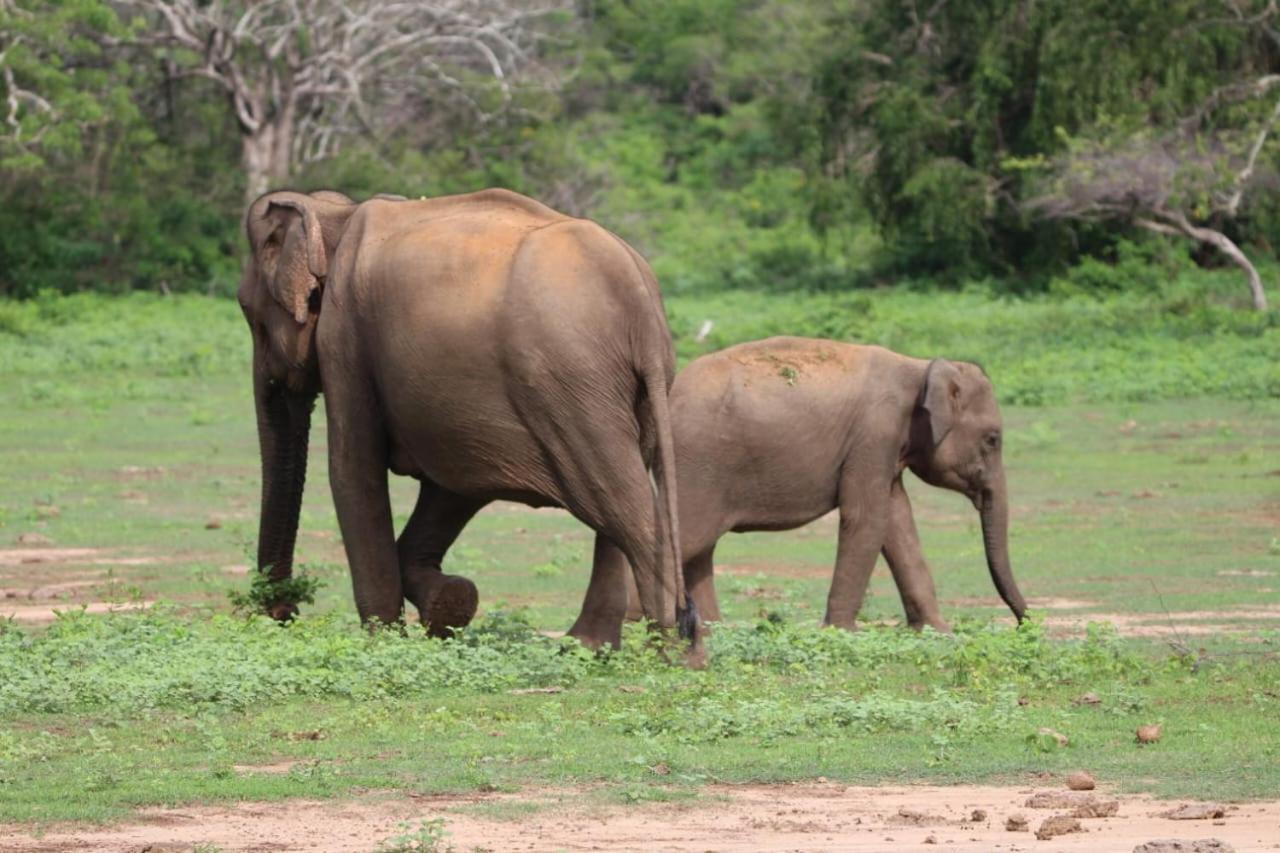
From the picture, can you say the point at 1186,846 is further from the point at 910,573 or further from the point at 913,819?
the point at 910,573

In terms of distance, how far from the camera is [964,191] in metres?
36.1

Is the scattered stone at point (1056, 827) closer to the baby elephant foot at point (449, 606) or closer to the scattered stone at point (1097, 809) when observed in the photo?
the scattered stone at point (1097, 809)

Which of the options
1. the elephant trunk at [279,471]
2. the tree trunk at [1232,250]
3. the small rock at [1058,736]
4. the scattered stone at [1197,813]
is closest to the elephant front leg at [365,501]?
the elephant trunk at [279,471]

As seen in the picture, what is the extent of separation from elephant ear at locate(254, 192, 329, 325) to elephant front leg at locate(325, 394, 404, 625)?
0.52 m

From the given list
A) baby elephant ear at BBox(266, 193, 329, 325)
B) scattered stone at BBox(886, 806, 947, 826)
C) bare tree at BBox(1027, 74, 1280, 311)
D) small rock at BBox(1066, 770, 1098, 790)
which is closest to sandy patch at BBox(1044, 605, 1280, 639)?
baby elephant ear at BBox(266, 193, 329, 325)

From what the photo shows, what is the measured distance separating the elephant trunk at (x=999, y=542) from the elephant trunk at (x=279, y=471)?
3.77 m

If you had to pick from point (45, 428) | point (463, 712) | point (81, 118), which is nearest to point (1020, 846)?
point (463, 712)

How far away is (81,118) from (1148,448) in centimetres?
1728

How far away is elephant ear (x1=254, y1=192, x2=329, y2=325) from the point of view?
11.1 meters

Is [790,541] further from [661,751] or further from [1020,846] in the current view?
[1020,846]

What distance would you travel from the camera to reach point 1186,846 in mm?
6383

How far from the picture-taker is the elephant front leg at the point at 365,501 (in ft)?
35.7

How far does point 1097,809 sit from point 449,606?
4344 millimetres

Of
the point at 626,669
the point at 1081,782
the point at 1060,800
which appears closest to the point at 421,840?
the point at 1060,800
